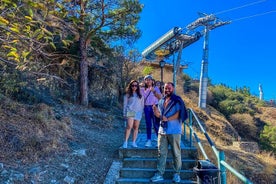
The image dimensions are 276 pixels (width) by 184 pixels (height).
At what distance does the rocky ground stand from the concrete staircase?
13.8 inches

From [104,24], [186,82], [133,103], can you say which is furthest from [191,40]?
[133,103]

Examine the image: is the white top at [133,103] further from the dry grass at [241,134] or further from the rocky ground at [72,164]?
the dry grass at [241,134]

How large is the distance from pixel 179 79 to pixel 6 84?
71.5 feet

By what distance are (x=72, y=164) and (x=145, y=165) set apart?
1.47 m

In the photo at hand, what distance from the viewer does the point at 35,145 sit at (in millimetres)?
5211

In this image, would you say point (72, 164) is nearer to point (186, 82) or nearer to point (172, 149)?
point (172, 149)

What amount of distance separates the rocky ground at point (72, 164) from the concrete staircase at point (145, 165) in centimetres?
35

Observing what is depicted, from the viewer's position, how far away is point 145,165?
17.9ft

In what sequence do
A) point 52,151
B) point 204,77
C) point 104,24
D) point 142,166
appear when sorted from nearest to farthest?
1. point 52,151
2. point 142,166
3. point 104,24
4. point 204,77

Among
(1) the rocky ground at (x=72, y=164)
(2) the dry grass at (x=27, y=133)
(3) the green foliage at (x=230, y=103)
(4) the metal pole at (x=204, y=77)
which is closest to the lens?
(1) the rocky ground at (x=72, y=164)

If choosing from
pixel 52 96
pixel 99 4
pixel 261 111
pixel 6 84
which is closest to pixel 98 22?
pixel 99 4

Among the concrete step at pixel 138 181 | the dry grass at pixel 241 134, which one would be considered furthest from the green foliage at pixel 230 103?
the concrete step at pixel 138 181

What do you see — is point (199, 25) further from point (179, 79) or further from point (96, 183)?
point (96, 183)

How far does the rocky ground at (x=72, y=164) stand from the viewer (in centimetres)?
416
